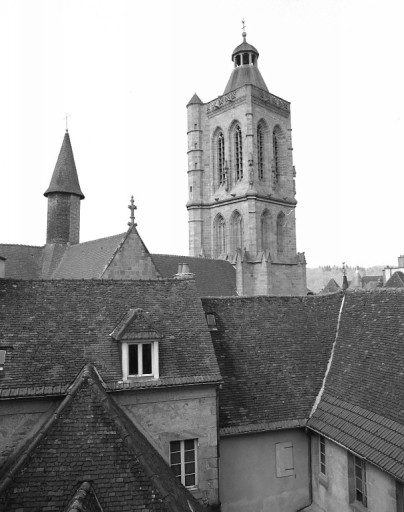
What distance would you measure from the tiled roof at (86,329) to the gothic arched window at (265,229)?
27.8 m

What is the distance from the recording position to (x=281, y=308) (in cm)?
1625

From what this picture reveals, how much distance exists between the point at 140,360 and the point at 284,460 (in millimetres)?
5612

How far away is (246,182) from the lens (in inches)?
1614

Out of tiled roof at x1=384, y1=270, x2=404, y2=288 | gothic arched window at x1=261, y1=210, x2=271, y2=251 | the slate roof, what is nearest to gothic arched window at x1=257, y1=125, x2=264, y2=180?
gothic arched window at x1=261, y1=210, x2=271, y2=251

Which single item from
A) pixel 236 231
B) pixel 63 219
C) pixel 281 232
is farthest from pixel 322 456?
pixel 281 232

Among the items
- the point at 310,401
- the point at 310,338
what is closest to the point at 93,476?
the point at 310,401

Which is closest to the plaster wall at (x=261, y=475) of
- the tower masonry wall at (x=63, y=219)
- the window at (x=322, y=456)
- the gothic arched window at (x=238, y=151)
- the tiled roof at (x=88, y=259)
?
the window at (x=322, y=456)

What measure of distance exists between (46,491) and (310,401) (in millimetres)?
8498

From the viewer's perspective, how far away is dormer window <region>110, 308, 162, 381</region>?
447 inches

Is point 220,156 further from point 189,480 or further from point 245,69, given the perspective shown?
point 189,480

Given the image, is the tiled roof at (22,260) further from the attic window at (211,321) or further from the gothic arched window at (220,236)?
the gothic arched window at (220,236)

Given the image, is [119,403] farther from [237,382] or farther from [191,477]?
[237,382]

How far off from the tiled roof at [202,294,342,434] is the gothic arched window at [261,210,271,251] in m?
24.3

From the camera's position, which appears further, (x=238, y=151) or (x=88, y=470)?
(x=238, y=151)
